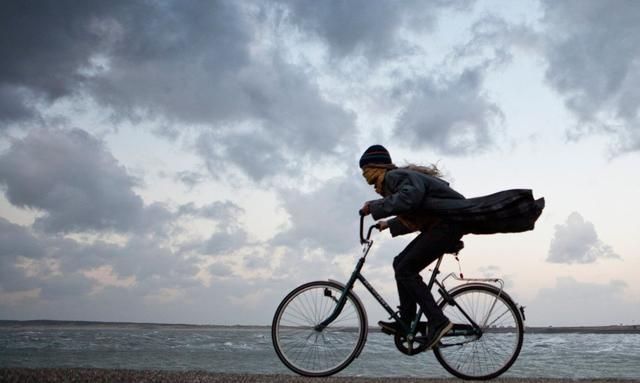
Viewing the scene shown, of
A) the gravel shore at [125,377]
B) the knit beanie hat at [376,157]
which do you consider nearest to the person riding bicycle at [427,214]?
the knit beanie hat at [376,157]

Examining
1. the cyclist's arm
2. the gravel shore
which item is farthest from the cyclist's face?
the gravel shore

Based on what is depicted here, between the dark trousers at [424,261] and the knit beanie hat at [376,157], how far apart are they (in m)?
0.87

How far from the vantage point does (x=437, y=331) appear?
590cm

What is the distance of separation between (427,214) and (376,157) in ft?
2.61

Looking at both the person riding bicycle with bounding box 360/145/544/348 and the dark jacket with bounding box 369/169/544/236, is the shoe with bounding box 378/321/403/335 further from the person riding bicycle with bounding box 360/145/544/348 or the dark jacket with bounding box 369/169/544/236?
the dark jacket with bounding box 369/169/544/236

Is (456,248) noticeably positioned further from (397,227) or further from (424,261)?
(397,227)

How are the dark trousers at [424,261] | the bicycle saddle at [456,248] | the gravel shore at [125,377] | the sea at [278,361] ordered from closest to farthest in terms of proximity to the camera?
the gravel shore at [125,377] < the dark trousers at [424,261] < the bicycle saddle at [456,248] < the sea at [278,361]

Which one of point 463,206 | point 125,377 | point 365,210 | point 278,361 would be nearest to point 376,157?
point 365,210

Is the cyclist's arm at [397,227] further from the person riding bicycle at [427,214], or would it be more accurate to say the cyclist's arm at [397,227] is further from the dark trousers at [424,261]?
the dark trousers at [424,261]

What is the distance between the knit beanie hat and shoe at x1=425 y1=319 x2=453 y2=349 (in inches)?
69.2

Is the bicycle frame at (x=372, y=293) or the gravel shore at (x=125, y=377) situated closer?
the gravel shore at (x=125, y=377)

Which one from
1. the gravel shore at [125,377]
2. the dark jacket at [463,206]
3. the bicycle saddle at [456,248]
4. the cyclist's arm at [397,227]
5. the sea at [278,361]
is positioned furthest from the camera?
the sea at [278,361]

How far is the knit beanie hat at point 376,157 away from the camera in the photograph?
19.7ft

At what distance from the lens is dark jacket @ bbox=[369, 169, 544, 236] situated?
5.76m
